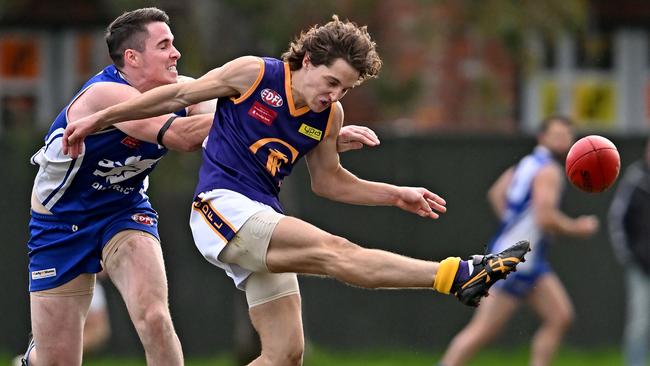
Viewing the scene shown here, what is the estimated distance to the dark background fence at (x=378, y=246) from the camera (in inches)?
573

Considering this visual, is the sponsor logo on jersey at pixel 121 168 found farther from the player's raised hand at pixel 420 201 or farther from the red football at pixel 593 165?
the red football at pixel 593 165

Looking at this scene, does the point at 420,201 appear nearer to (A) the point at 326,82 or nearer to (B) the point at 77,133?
(A) the point at 326,82

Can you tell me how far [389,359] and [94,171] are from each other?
7.16m

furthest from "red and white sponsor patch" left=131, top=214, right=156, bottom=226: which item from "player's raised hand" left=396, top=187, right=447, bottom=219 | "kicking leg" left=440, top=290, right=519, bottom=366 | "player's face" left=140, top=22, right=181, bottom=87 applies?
"kicking leg" left=440, top=290, right=519, bottom=366

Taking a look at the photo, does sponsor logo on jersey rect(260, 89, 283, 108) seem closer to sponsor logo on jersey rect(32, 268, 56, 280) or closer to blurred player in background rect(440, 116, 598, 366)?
sponsor logo on jersey rect(32, 268, 56, 280)

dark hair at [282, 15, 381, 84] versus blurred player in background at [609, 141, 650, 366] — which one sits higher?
dark hair at [282, 15, 381, 84]

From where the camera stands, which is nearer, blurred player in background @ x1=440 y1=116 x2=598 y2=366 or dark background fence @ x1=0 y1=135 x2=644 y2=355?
blurred player in background @ x1=440 y1=116 x2=598 y2=366

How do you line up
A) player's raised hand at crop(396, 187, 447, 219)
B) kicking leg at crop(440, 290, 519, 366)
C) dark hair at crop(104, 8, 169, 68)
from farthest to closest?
kicking leg at crop(440, 290, 519, 366), dark hair at crop(104, 8, 169, 68), player's raised hand at crop(396, 187, 447, 219)

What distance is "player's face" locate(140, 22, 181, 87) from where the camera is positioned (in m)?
7.99

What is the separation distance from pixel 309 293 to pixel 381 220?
1.14 m

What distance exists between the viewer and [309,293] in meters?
14.8

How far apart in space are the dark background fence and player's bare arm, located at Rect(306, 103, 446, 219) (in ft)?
20.2

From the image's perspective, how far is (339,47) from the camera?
745cm

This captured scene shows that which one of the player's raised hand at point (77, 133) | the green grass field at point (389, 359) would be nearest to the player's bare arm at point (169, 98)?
the player's raised hand at point (77, 133)
